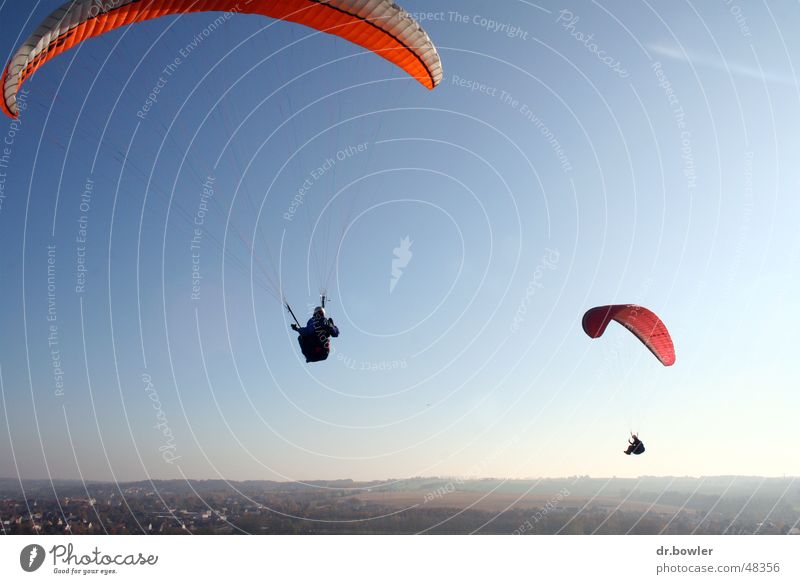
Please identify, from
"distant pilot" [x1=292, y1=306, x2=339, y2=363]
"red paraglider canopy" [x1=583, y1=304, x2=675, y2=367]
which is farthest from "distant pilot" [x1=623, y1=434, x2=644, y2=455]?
"distant pilot" [x1=292, y1=306, x2=339, y2=363]

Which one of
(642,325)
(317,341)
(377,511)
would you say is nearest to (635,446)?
(642,325)

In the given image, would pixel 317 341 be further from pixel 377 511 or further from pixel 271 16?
pixel 377 511

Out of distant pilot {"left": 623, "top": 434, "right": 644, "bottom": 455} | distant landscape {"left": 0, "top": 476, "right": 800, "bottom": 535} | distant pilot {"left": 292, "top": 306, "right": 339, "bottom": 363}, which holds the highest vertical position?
Result: distant pilot {"left": 292, "top": 306, "right": 339, "bottom": 363}

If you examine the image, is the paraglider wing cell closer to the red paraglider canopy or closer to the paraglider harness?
the paraglider harness
